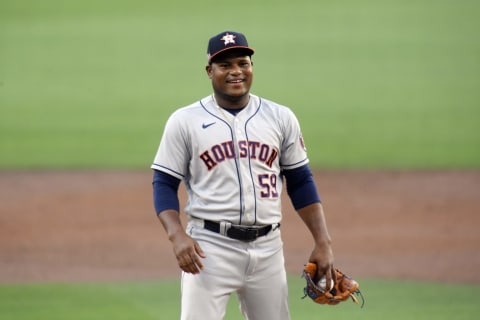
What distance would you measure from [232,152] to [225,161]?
6 centimetres

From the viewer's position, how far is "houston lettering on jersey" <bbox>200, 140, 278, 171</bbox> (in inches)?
158

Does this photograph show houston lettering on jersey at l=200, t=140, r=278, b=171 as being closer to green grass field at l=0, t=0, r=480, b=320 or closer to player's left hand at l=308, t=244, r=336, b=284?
player's left hand at l=308, t=244, r=336, b=284

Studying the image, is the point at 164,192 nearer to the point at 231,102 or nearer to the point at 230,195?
the point at 230,195

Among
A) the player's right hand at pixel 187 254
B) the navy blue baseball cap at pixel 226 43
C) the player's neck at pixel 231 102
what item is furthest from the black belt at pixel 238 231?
the navy blue baseball cap at pixel 226 43

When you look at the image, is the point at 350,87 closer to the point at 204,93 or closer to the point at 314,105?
the point at 314,105

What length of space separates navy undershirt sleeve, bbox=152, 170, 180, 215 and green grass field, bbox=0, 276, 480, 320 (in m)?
2.50

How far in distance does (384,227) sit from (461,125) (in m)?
5.22

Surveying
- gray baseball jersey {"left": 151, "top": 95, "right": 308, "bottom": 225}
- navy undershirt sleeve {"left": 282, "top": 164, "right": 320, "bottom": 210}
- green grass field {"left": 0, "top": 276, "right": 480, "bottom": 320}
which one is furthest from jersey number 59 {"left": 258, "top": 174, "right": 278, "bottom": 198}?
green grass field {"left": 0, "top": 276, "right": 480, "bottom": 320}

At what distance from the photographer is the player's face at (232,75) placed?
160 inches

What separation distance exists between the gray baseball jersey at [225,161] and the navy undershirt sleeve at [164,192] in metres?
0.04

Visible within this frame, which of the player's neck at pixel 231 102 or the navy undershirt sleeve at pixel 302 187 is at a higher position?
the player's neck at pixel 231 102

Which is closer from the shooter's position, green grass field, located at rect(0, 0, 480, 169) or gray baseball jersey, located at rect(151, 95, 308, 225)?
gray baseball jersey, located at rect(151, 95, 308, 225)

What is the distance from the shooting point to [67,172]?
11.8 meters

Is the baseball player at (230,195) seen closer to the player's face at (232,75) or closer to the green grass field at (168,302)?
the player's face at (232,75)
